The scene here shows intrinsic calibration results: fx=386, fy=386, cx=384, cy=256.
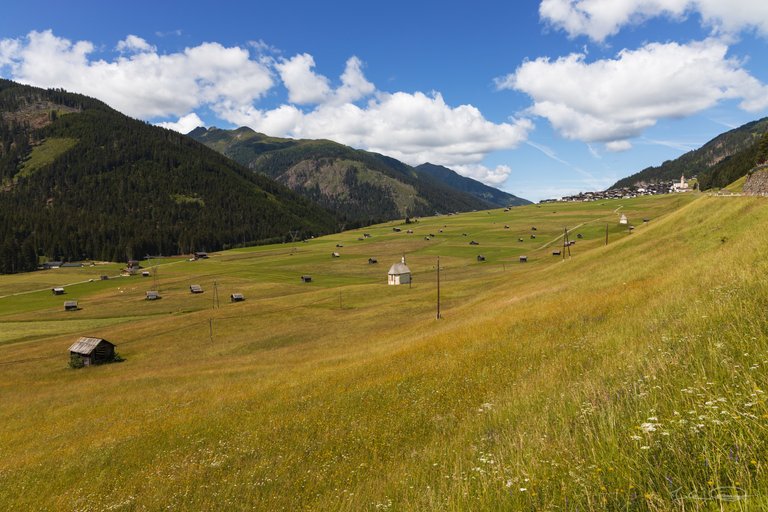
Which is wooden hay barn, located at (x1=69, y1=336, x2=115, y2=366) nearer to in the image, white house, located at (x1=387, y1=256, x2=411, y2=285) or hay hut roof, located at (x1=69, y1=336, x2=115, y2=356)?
Result: hay hut roof, located at (x1=69, y1=336, x2=115, y2=356)

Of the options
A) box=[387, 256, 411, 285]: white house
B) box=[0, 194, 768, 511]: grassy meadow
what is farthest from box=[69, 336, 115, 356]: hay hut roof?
box=[387, 256, 411, 285]: white house

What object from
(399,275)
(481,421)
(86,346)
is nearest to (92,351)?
(86,346)

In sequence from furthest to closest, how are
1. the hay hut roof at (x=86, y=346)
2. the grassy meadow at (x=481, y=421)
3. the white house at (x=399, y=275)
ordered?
the white house at (x=399, y=275)
the hay hut roof at (x=86, y=346)
the grassy meadow at (x=481, y=421)

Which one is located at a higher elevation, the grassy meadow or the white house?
the grassy meadow

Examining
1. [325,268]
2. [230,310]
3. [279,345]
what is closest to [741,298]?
[279,345]

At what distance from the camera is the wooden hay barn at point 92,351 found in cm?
5294

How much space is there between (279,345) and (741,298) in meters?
51.0

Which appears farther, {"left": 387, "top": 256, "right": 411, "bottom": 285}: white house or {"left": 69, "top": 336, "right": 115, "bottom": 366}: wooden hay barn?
{"left": 387, "top": 256, "right": 411, "bottom": 285}: white house

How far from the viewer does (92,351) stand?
53.2m

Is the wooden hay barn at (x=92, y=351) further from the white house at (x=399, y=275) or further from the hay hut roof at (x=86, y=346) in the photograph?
the white house at (x=399, y=275)

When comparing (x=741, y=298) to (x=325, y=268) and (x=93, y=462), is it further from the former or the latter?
(x=325, y=268)

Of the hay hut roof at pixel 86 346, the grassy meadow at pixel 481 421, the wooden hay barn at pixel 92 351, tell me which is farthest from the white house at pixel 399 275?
the grassy meadow at pixel 481 421

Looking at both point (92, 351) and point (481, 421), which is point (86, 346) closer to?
point (92, 351)

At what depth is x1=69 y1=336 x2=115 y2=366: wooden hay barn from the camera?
174 feet
